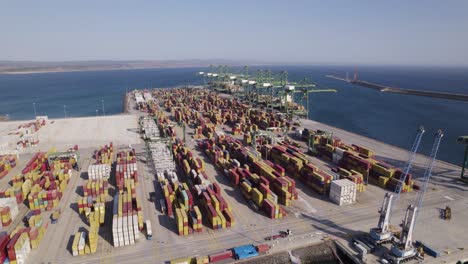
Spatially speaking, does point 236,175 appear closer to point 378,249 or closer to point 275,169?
point 275,169

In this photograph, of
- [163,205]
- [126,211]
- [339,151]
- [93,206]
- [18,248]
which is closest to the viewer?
[18,248]

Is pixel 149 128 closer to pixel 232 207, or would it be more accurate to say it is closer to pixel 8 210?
pixel 8 210

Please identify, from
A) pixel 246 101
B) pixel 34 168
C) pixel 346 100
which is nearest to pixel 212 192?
pixel 34 168

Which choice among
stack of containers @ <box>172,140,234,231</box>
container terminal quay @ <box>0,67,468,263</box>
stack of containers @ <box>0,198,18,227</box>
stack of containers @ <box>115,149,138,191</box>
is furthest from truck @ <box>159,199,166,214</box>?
stack of containers @ <box>0,198,18,227</box>

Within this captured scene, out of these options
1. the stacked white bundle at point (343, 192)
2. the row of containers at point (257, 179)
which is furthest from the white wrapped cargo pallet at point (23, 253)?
the stacked white bundle at point (343, 192)

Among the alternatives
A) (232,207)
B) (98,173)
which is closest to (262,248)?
(232,207)

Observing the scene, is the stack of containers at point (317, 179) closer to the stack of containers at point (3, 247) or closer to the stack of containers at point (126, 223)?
the stack of containers at point (126, 223)
